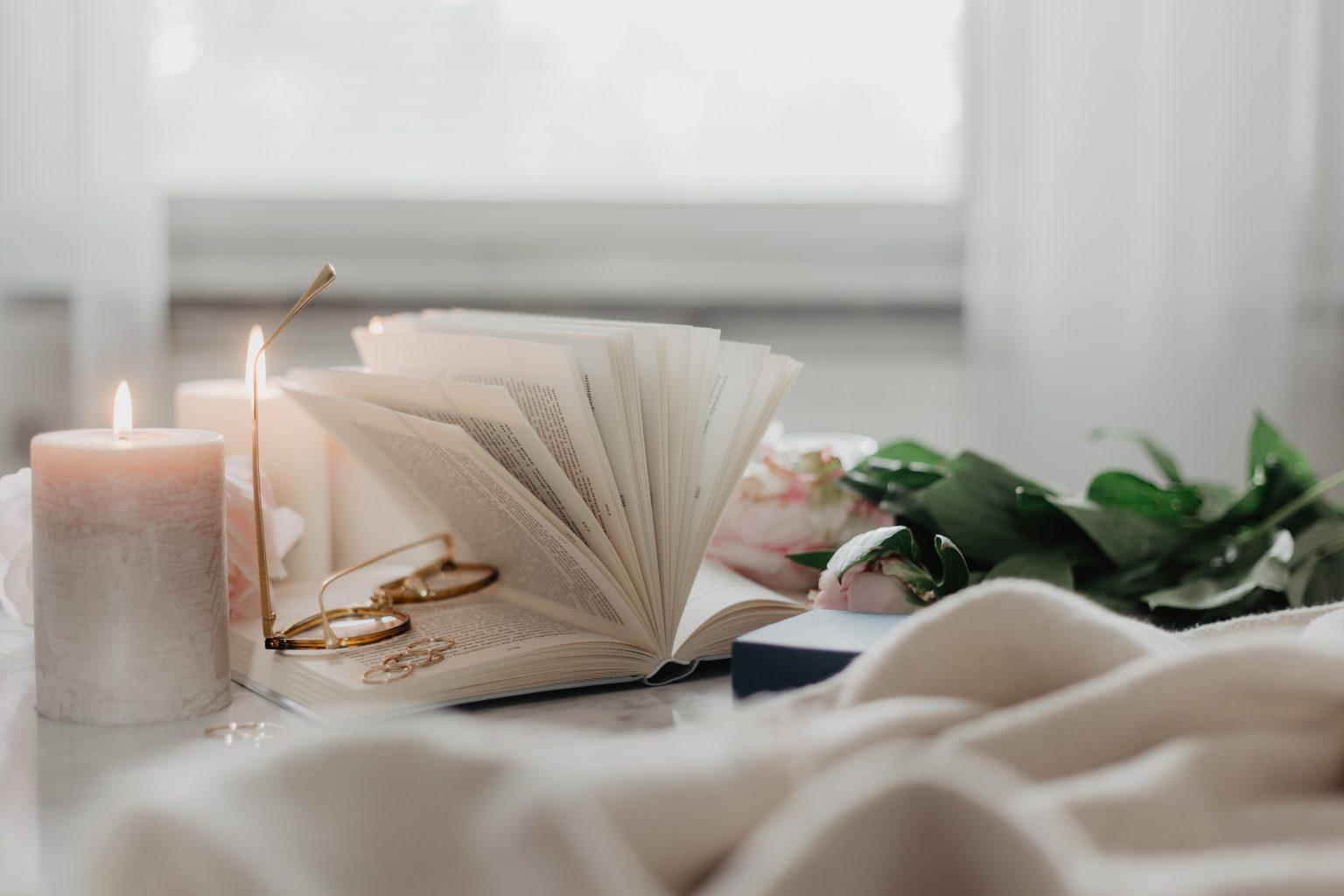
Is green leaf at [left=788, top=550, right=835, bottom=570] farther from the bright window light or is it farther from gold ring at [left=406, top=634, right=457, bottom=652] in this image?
the bright window light

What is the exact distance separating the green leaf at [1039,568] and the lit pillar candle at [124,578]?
1.43 ft

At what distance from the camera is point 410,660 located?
55cm

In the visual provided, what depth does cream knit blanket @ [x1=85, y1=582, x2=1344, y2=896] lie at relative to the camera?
0.79ft

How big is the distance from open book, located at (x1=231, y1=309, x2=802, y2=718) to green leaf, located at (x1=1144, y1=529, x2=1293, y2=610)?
9.0 inches

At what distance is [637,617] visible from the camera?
0.58 m

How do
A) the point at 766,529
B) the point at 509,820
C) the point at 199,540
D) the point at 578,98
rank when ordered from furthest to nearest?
1. the point at 578,98
2. the point at 766,529
3. the point at 199,540
4. the point at 509,820

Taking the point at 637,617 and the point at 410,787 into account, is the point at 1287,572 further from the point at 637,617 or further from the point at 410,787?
the point at 410,787

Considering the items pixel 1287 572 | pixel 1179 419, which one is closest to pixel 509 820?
pixel 1287 572

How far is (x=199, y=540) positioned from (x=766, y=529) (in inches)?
13.7

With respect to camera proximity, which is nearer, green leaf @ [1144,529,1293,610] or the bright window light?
green leaf @ [1144,529,1293,610]

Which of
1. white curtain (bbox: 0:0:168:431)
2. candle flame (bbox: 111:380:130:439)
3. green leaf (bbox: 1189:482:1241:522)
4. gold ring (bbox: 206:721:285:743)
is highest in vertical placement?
white curtain (bbox: 0:0:168:431)

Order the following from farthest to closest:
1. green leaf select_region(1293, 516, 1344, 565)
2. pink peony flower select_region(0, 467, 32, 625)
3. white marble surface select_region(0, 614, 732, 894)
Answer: green leaf select_region(1293, 516, 1344, 565) < pink peony flower select_region(0, 467, 32, 625) < white marble surface select_region(0, 614, 732, 894)

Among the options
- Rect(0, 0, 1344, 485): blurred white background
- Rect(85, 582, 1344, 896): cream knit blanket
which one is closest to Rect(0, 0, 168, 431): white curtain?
Rect(0, 0, 1344, 485): blurred white background

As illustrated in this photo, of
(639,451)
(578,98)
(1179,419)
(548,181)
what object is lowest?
(1179,419)
